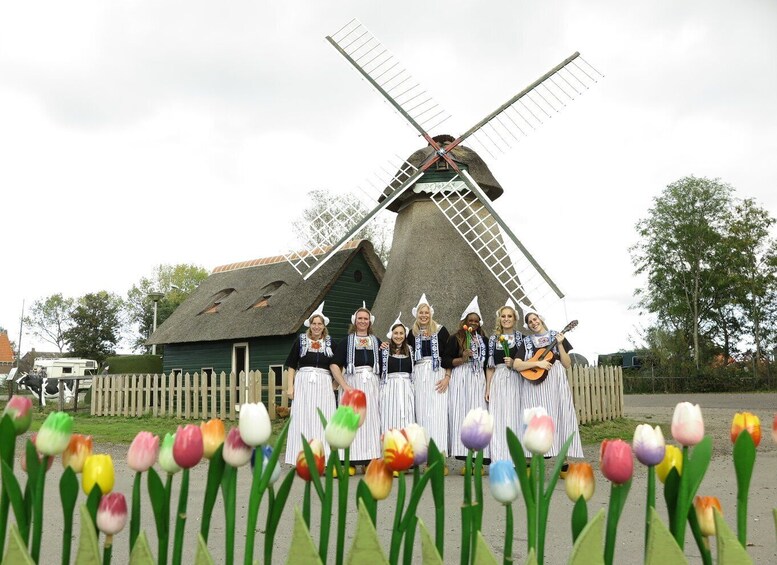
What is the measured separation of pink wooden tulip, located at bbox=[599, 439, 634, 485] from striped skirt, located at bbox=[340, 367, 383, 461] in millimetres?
5776

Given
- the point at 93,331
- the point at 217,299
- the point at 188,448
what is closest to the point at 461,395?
the point at 188,448

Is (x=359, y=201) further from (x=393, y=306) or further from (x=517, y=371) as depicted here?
(x=517, y=371)

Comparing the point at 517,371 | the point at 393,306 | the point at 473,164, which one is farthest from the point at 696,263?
the point at 517,371

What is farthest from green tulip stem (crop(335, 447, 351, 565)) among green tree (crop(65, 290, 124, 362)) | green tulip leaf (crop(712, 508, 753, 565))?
green tree (crop(65, 290, 124, 362))

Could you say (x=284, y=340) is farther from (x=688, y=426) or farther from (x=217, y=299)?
(x=688, y=426)

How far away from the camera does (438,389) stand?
7.21 metres

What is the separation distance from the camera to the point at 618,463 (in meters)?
1.34

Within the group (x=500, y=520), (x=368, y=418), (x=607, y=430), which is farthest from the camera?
(x=607, y=430)

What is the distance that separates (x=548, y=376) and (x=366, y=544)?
5936 mm

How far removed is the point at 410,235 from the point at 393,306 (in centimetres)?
184

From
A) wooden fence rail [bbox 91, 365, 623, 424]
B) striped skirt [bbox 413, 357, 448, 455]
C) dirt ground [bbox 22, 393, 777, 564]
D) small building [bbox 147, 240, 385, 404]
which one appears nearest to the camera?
dirt ground [bbox 22, 393, 777, 564]

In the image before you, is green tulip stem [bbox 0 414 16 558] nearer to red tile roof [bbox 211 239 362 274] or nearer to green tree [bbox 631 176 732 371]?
red tile roof [bbox 211 239 362 274]

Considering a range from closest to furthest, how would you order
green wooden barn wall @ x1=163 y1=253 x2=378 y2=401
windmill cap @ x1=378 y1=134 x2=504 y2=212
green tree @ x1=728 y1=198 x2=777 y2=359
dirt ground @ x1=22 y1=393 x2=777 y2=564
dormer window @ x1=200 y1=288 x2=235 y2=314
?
dirt ground @ x1=22 y1=393 x2=777 y2=564, windmill cap @ x1=378 y1=134 x2=504 y2=212, green wooden barn wall @ x1=163 y1=253 x2=378 y2=401, dormer window @ x1=200 y1=288 x2=235 y2=314, green tree @ x1=728 y1=198 x2=777 y2=359

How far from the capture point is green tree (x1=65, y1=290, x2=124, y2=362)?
150ft
